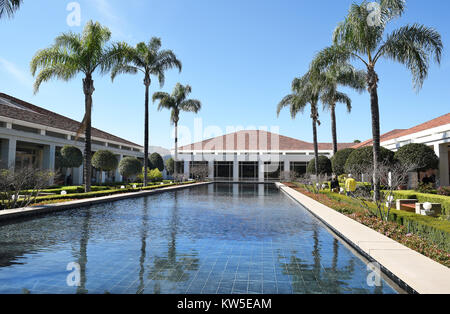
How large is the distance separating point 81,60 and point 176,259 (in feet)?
52.4

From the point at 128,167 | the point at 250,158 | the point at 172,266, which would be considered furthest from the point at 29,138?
the point at 250,158

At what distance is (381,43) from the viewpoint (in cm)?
1398

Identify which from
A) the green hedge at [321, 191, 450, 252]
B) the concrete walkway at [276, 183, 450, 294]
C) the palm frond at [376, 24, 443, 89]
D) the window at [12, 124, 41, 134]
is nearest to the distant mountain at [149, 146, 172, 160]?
the window at [12, 124, 41, 134]

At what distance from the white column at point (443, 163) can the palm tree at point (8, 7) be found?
23.2m

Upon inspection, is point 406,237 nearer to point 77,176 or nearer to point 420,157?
point 420,157

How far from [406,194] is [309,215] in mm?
5611

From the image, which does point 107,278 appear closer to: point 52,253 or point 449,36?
point 52,253

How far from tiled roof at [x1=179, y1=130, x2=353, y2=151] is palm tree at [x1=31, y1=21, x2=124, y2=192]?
3104 centimetres

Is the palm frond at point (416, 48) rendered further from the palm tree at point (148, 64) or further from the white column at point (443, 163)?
the palm tree at point (148, 64)

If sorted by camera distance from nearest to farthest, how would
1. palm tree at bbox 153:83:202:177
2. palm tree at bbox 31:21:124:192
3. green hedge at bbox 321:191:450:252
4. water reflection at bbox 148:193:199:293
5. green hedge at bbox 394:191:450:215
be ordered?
water reflection at bbox 148:193:199:293
green hedge at bbox 321:191:450:252
green hedge at bbox 394:191:450:215
palm tree at bbox 31:21:124:192
palm tree at bbox 153:83:202:177

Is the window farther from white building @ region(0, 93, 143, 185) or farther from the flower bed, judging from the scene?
the flower bed

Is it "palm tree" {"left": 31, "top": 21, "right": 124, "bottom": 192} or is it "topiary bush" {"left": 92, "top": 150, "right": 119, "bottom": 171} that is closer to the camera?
"palm tree" {"left": 31, "top": 21, "right": 124, "bottom": 192}

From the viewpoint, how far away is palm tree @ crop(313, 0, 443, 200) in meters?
13.1
